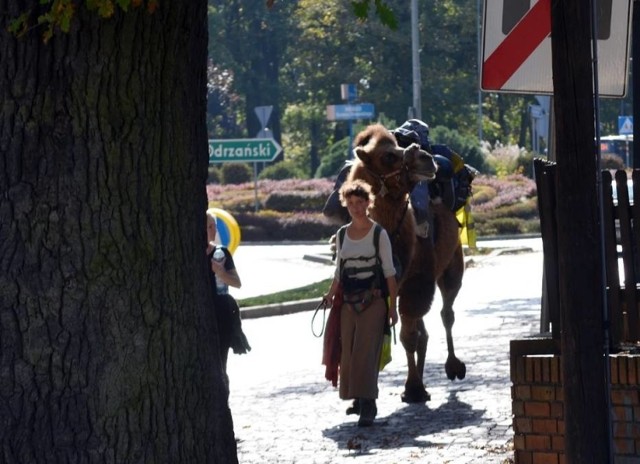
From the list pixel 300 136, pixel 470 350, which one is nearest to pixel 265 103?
pixel 300 136

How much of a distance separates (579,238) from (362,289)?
531 cm

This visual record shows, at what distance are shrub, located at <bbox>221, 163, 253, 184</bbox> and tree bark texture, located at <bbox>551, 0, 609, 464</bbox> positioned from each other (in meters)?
56.9

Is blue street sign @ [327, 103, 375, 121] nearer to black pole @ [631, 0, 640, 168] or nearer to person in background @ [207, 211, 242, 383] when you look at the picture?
person in background @ [207, 211, 242, 383]

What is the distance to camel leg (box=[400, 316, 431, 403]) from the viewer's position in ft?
39.4

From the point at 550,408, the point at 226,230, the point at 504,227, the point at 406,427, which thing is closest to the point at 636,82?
the point at 406,427

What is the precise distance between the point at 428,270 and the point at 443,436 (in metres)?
2.32

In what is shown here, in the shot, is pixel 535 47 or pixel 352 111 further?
pixel 352 111

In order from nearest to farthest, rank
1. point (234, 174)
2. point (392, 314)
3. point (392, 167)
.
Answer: point (392, 314) < point (392, 167) < point (234, 174)

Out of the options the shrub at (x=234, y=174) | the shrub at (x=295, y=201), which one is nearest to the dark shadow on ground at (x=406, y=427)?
A: the shrub at (x=295, y=201)

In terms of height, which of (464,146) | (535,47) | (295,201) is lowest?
(295,201)

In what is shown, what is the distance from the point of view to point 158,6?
561 centimetres

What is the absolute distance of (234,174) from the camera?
6288cm

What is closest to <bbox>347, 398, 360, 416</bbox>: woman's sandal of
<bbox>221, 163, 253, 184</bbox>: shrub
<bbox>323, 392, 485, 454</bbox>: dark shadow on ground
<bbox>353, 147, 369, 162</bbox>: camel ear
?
<bbox>323, 392, 485, 454</bbox>: dark shadow on ground

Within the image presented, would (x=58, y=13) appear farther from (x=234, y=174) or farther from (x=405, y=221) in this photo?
(x=234, y=174)
